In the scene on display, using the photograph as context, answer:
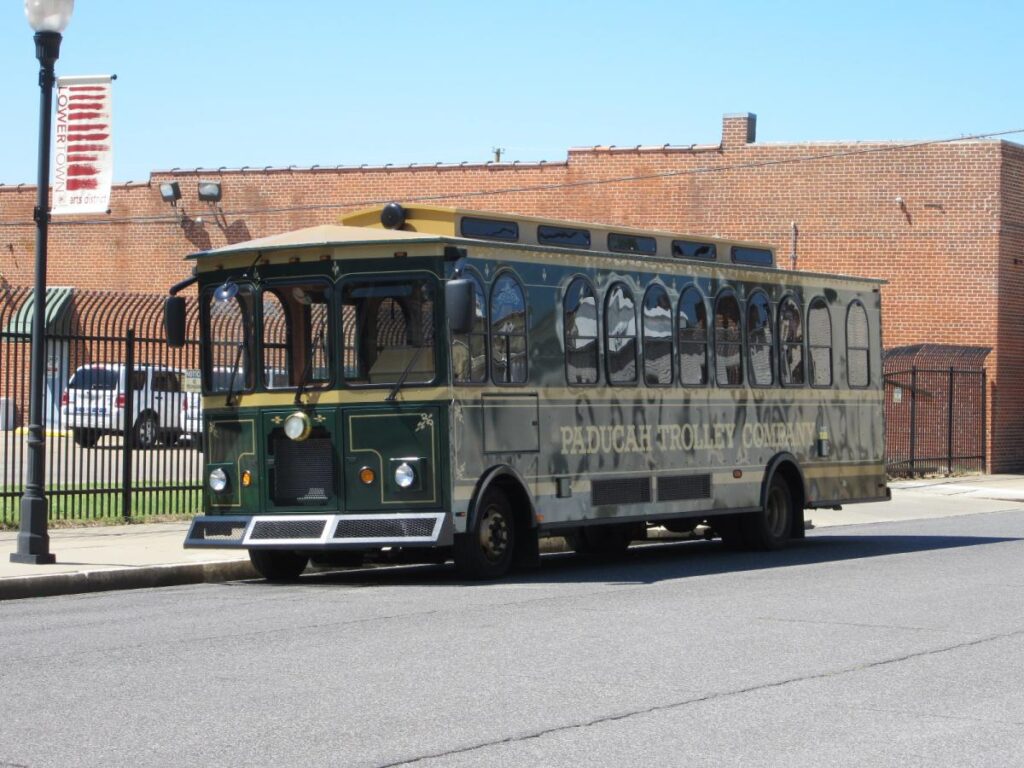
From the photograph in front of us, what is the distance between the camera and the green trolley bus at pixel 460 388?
14.4 metres

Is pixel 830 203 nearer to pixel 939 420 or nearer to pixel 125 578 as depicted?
pixel 939 420

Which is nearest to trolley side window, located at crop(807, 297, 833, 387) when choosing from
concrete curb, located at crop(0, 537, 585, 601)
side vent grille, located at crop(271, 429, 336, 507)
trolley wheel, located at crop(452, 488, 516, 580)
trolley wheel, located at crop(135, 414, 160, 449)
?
trolley wheel, located at crop(452, 488, 516, 580)

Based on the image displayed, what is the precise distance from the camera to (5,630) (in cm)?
1152

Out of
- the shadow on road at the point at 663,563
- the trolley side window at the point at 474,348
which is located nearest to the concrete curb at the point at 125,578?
the shadow on road at the point at 663,563

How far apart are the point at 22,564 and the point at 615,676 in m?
8.06

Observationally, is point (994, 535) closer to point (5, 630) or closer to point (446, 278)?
point (446, 278)

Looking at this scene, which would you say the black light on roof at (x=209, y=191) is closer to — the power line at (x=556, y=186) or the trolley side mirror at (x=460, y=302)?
the power line at (x=556, y=186)

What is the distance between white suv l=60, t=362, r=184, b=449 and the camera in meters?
20.3

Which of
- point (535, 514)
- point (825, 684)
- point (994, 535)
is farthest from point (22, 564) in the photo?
point (994, 535)

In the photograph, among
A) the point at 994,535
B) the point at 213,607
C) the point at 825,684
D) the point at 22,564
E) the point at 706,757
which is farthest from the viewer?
the point at 994,535

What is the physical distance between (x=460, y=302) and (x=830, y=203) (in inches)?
951

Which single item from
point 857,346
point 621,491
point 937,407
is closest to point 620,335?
point 621,491

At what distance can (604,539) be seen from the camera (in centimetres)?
1822

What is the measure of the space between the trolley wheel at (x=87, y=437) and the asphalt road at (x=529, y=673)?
547 cm
